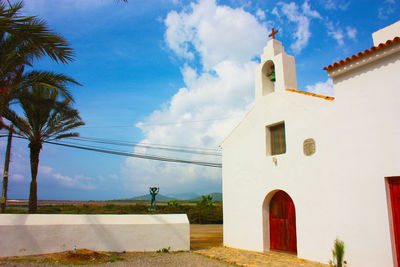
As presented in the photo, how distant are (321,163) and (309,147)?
0.69 meters

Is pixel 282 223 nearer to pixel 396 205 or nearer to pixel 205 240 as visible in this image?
pixel 396 205

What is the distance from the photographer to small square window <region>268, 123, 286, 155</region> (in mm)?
10453

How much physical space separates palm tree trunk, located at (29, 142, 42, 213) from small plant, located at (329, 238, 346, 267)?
496 inches

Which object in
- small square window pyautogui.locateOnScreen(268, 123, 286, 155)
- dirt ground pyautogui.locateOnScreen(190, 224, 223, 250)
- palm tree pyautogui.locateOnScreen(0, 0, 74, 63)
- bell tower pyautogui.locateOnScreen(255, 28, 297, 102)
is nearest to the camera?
palm tree pyautogui.locateOnScreen(0, 0, 74, 63)

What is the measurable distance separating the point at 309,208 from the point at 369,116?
329 cm

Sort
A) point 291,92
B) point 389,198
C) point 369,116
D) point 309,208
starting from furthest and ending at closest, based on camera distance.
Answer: point 291,92 < point 309,208 < point 369,116 < point 389,198

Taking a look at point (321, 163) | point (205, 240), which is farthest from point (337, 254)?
point (205, 240)

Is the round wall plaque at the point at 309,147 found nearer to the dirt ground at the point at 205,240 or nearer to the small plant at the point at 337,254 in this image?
the small plant at the point at 337,254

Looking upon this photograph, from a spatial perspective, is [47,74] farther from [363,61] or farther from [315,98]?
[363,61]

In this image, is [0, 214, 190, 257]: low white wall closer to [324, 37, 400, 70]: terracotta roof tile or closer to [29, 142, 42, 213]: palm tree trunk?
[29, 142, 42, 213]: palm tree trunk

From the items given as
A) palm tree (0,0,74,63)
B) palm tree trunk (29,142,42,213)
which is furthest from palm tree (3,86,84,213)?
palm tree (0,0,74,63)

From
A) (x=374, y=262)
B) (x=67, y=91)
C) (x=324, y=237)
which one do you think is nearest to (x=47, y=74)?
(x=67, y=91)

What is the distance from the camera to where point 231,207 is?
40.0 ft

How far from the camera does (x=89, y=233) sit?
30.7 feet
